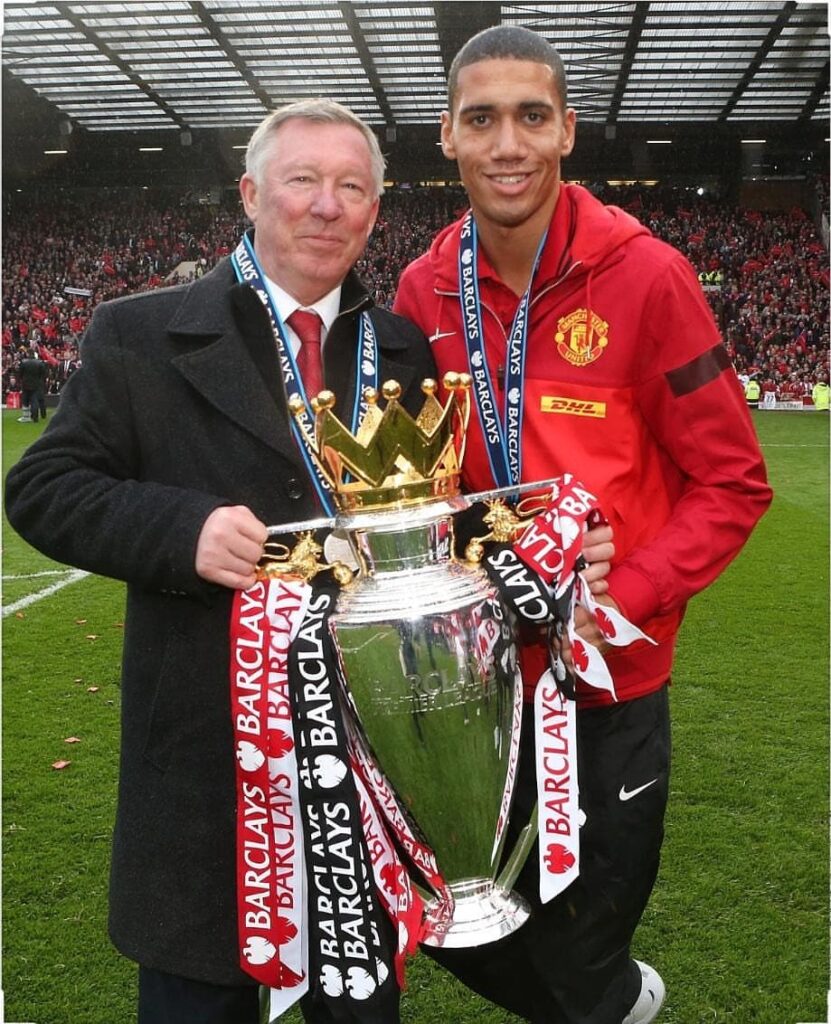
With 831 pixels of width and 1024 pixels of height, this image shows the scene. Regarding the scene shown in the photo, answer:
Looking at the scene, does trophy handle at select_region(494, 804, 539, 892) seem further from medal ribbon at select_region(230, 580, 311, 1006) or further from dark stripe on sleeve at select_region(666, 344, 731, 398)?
dark stripe on sleeve at select_region(666, 344, 731, 398)

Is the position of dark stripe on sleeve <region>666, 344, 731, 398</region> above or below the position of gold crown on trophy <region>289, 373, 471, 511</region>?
above

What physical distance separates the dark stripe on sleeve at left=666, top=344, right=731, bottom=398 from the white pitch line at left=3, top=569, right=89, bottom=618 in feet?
19.7

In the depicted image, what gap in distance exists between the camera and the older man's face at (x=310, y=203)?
1.85m

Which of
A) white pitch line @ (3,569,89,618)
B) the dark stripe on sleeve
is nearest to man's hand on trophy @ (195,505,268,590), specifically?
the dark stripe on sleeve

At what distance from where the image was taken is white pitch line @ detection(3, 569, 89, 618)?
7241mm

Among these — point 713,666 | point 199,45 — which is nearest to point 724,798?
point 713,666

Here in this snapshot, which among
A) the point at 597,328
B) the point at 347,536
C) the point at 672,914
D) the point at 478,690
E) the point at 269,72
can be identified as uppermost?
the point at 269,72

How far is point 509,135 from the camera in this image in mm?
1900

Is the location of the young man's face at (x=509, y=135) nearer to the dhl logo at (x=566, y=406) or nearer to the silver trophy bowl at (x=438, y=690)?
the dhl logo at (x=566, y=406)

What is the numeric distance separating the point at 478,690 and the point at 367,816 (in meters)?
A: 0.32

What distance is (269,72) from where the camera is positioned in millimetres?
23578

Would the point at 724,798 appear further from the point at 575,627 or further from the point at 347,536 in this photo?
the point at 347,536

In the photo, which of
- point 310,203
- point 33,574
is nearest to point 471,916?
point 310,203

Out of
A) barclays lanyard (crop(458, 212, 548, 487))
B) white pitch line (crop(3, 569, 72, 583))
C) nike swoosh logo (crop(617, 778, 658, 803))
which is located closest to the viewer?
barclays lanyard (crop(458, 212, 548, 487))
